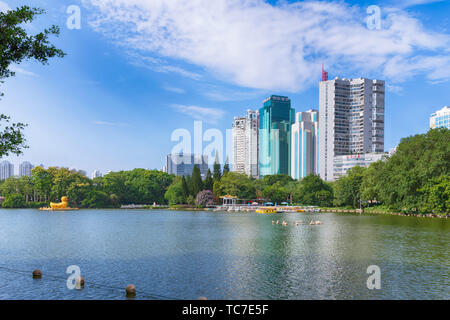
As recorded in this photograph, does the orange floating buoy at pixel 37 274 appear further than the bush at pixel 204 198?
No

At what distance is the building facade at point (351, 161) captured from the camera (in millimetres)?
146000

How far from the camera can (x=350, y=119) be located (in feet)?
551

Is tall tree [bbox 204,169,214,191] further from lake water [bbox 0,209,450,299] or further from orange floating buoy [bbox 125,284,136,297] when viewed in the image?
orange floating buoy [bbox 125,284,136,297]

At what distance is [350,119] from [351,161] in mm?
24243

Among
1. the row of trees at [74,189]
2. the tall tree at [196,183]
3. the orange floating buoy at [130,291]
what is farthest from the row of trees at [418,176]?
the row of trees at [74,189]

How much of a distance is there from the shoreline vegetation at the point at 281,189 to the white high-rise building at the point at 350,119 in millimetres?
43462

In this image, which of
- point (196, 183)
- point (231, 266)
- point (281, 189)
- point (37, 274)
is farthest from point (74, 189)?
point (231, 266)

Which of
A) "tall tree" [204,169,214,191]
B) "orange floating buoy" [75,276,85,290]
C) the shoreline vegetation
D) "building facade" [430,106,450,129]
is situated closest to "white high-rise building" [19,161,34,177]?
the shoreline vegetation

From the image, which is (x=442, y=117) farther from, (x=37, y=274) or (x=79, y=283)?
(x=37, y=274)

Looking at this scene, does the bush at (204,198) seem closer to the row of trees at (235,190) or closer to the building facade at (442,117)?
the row of trees at (235,190)

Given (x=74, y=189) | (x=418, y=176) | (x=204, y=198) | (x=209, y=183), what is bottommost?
(x=204, y=198)

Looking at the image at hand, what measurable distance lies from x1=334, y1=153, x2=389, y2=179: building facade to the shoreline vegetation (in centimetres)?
3708

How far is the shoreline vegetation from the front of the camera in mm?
58781
